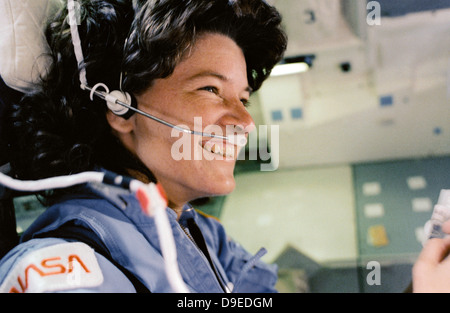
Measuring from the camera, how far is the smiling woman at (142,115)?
79cm

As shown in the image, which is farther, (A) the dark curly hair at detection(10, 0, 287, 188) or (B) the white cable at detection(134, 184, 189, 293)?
(A) the dark curly hair at detection(10, 0, 287, 188)

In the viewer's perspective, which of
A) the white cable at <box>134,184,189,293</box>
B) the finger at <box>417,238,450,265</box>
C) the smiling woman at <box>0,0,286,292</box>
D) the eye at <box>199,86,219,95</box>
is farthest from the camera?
the eye at <box>199,86,219,95</box>

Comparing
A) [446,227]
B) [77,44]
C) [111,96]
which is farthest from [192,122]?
[446,227]

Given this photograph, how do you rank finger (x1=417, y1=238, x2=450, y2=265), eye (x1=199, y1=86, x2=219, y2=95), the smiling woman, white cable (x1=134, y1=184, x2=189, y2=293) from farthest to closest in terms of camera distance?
eye (x1=199, y1=86, x2=219, y2=95) → the smiling woman → finger (x1=417, y1=238, x2=450, y2=265) → white cable (x1=134, y1=184, x2=189, y2=293)

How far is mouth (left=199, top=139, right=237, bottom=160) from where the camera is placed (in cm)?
86

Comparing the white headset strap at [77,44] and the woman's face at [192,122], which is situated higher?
the white headset strap at [77,44]

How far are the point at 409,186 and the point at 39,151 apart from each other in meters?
1.55

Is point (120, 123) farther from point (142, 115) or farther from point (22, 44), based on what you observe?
point (22, 44)

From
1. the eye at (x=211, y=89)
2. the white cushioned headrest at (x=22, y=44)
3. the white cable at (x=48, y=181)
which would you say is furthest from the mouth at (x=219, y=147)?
the white cushioned headrest at (x=22, y=44)

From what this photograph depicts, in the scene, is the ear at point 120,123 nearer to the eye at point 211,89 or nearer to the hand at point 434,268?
the eye at point 211,89

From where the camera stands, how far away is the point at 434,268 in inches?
24.3

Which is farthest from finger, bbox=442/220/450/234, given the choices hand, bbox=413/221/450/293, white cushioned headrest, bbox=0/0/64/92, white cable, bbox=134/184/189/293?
white cushioned headrest, bbox=0/0/64/92

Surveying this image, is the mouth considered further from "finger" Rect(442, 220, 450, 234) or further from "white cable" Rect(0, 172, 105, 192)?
"finger" Rect(442, 220, 450, 234)

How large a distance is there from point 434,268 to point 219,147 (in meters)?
0.49
